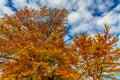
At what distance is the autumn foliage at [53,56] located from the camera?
60.5ft

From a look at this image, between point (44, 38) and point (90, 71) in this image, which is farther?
point (44, 38)

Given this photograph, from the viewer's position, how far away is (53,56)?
64.1ft

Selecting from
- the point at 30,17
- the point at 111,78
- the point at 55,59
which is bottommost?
the point at 111,78

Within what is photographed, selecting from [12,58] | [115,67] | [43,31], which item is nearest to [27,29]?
[43,31]

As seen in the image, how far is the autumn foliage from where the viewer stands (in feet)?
60.5

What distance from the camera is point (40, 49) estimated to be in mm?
19203

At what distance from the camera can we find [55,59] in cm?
2000

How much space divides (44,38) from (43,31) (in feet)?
3.86

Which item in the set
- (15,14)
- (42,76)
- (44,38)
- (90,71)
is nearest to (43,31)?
(44,38)

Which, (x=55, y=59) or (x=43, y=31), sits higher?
(x=43, y=31)

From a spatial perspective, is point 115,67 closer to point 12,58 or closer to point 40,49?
point 40,49

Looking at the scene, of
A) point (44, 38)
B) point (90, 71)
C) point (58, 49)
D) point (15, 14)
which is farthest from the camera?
point (15, 14)

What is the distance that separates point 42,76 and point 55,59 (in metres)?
1.64

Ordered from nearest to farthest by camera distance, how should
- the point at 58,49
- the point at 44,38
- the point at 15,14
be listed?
the point at 58,49 < the point at 44,38 < the point at 15,14
